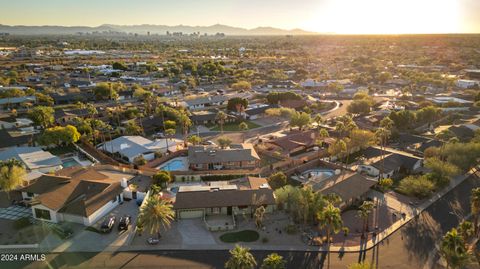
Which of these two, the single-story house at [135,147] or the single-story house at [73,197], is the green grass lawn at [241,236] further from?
the single-story house at [135,147]

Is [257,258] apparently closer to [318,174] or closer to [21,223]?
[318,174]

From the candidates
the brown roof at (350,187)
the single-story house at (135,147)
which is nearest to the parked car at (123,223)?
the single-story house at (135,147)

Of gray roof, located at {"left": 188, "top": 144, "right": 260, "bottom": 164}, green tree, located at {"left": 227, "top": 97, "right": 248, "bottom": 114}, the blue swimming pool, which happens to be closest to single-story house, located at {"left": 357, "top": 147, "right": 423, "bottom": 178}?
gray roof, located at {"left": 188, "top": 144, "right": 260, "bottom": 164}

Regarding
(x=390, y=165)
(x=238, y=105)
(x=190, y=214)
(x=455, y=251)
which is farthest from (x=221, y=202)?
(x=238, y=105)

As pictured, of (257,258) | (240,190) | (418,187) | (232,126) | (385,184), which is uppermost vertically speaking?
(240,190)

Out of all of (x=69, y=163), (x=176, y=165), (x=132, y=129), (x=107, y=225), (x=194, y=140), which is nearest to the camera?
(x=107, y=225)
